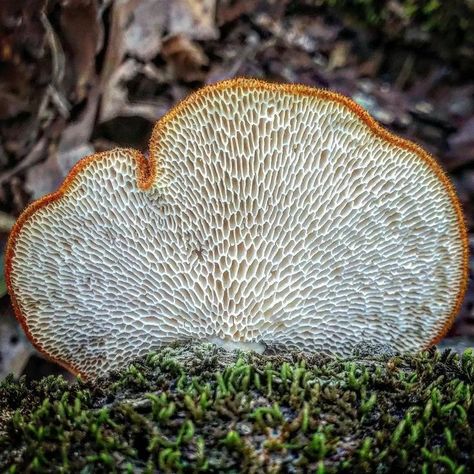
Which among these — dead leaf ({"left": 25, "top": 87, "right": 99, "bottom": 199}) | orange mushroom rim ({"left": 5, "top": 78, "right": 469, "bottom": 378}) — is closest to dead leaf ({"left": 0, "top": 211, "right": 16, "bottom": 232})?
dead leaf ({"left": 25, "top": 87, "right": 99, "bottom": 199})

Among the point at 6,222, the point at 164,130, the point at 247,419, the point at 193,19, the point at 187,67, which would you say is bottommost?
the point at 6,222

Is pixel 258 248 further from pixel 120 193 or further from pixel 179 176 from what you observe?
pixel 120 193

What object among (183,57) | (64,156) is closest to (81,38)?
(183,57)

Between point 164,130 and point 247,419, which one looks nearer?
point 247,419

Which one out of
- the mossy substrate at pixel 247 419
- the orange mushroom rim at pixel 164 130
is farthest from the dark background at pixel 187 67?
the mossy substrate at pixel 247 419

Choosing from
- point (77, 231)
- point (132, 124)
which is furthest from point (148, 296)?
point (132, 124)

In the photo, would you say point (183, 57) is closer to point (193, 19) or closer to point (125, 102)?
point (193, 19)

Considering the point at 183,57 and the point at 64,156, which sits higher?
the point at 183,57
